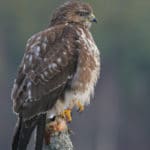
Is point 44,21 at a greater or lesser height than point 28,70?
greater

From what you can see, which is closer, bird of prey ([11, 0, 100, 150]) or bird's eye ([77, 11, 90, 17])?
bird of prey ([11, 0, 100, 150])

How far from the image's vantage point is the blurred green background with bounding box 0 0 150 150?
98.8 ft

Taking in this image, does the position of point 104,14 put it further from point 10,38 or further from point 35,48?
point 35,48

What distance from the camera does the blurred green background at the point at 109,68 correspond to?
3011cm

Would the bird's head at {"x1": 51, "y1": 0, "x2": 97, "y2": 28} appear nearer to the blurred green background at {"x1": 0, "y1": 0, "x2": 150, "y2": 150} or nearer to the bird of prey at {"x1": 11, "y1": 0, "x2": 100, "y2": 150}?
the bird of prey at {"x1": 11, "y1": 0, "x2": 100, "y2": 150}

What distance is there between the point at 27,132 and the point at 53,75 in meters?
0.55

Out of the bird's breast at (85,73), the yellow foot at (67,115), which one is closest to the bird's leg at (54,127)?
the yellow foot at (67,115)

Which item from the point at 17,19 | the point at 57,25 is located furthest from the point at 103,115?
the point at 57,25

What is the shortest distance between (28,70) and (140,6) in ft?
97.1

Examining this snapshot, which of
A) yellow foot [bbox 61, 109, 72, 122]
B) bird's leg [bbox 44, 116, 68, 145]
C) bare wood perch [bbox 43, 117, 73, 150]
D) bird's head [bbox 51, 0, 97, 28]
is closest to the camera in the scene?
bare wood perch [bbox 43, 117, 73, 150]

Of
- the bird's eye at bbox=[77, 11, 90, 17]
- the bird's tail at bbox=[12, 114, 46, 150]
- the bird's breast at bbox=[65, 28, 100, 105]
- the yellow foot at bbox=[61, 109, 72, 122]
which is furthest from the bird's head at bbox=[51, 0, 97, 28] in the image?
the bird's tail at bbox=[12, 114, 46, 150]

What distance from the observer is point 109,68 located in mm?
33656

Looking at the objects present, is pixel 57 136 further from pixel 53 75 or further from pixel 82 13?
pixel 82 13

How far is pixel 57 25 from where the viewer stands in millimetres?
9156
